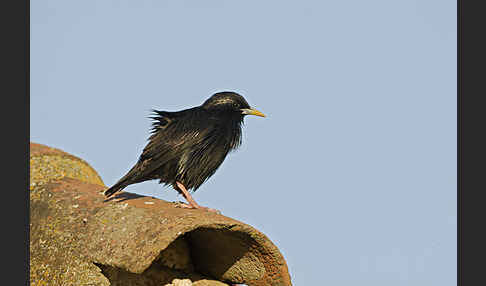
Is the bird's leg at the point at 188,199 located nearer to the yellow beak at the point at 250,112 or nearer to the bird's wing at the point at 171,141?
the bird's wing at the point at 171,141

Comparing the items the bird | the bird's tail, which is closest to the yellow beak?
the bird

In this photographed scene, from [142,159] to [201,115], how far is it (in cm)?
79

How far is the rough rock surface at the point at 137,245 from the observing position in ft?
14.2

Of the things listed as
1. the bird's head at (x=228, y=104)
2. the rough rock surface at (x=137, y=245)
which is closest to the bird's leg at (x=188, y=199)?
the rough rock surface at (x=137, y=245)

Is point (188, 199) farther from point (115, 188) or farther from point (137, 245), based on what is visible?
point (137, 245)

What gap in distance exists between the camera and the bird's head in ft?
19.5

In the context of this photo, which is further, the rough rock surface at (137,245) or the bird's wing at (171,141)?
the bird's wing at (171,141)

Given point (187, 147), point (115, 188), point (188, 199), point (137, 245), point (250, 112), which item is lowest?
point (137, 245)

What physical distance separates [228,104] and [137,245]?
2.21 meters

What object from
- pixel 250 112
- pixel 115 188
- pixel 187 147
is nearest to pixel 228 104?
pixel 250 112

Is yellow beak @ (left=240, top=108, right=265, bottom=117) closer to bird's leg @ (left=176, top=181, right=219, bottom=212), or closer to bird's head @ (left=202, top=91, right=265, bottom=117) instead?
bird's head @ (left=202, top=91, right=265, bottom=117)

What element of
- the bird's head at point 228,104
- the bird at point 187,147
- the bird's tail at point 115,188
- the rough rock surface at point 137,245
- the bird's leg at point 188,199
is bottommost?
the rough rock surface at point 137,245

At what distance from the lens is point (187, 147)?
5.44 m

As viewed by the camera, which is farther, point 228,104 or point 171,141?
point 228,104
